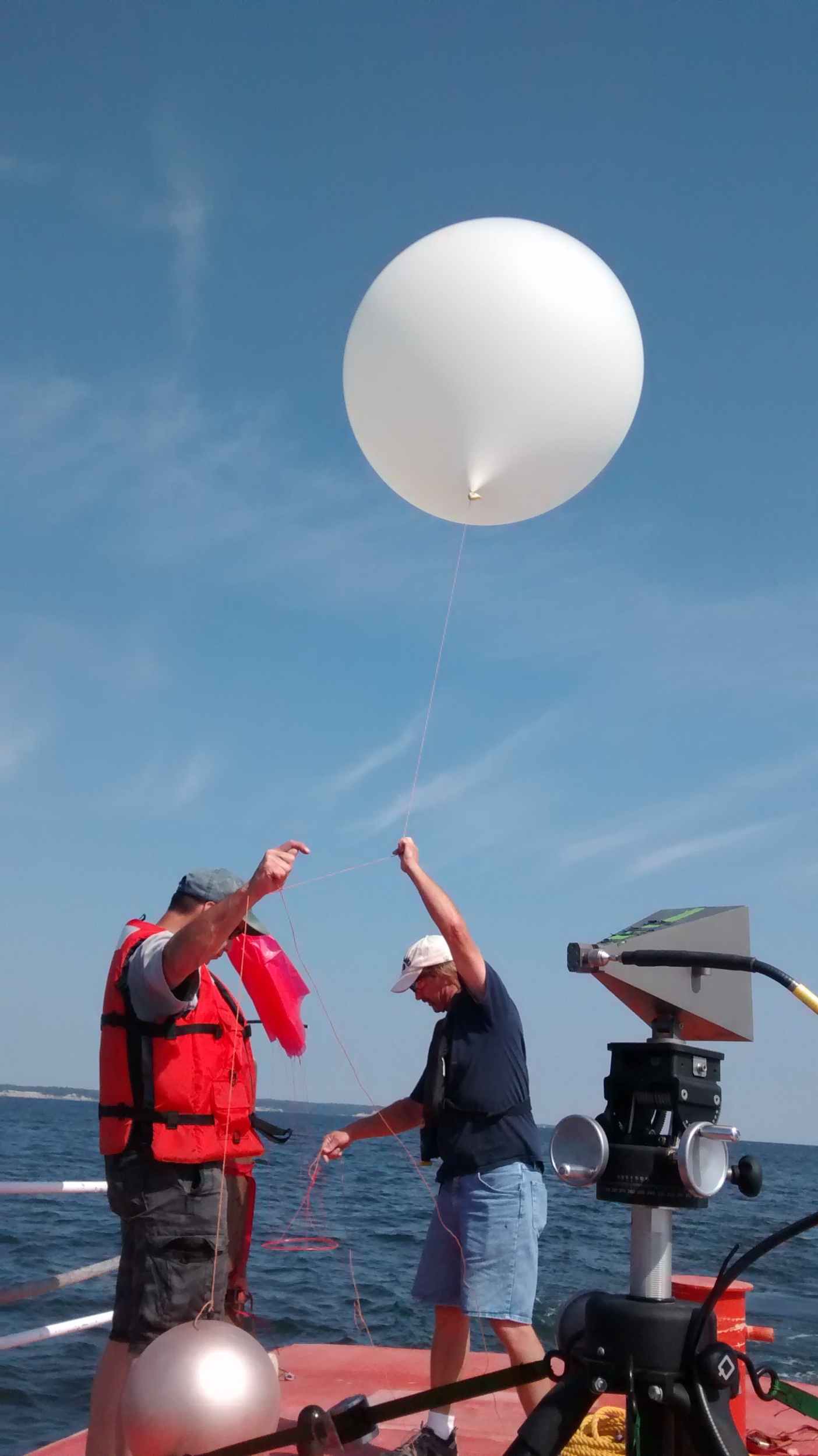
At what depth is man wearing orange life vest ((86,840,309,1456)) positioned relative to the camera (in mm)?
2900

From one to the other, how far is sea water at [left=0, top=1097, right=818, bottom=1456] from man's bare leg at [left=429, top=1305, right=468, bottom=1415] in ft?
2.25

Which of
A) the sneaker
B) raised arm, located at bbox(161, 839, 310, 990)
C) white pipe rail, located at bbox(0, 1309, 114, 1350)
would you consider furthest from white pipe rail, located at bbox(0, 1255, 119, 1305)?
raised arm, located at bbox(161, 839, 310, 990)

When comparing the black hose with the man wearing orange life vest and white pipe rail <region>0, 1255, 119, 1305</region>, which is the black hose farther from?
white pipe rail <region>0, 1255, 119, 1305</region>

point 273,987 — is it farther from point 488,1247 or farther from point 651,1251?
point 651,1251

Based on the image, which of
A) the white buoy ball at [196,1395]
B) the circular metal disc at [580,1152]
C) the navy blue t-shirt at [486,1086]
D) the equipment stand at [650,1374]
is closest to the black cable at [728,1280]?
the equipment stand at [650,1374]

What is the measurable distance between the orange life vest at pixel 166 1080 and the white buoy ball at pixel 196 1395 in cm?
52

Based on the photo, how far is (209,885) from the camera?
11.3ft

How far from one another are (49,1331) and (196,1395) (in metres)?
1.38

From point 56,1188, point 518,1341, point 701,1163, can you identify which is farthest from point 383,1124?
point 701,1163

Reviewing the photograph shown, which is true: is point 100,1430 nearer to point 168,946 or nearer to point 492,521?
point 168,946

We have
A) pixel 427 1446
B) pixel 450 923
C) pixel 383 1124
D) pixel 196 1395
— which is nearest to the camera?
pixel 196 1395

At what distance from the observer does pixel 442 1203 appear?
11.9 ft

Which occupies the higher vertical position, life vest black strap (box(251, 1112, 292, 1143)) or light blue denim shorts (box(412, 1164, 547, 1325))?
life vest black strap (box(251, 1112, 292, 1143))

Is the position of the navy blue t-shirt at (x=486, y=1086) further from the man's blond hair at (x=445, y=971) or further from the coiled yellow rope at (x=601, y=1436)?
the coiled yellow rope at (x=601, y=1436)
